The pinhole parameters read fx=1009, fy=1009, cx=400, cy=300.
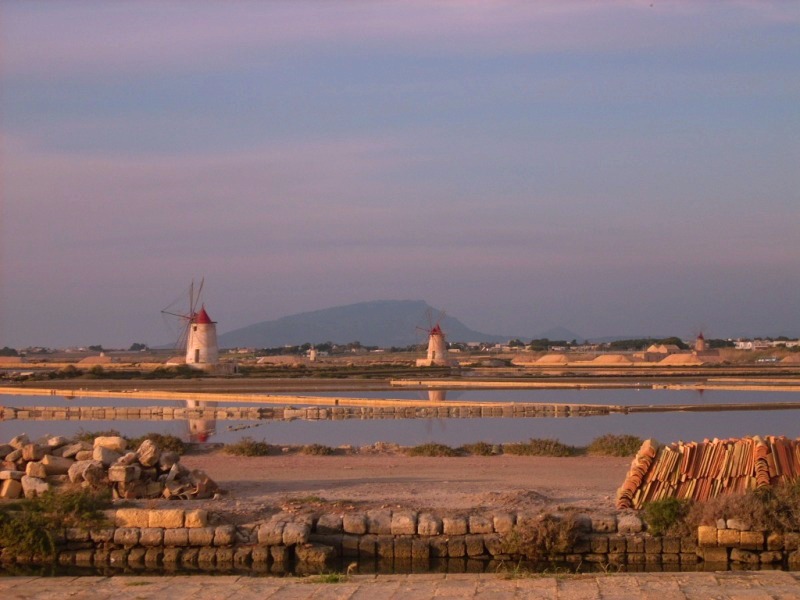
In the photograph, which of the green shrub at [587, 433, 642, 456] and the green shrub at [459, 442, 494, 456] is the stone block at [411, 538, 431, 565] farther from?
the green shrub at [587, 433, 642, 456]

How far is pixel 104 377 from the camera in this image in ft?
130

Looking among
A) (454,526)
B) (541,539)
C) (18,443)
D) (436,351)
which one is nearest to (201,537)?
(454,526)

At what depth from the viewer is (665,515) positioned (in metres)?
6.99

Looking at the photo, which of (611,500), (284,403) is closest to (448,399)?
(284,403)

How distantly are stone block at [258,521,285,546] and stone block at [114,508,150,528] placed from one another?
83cm

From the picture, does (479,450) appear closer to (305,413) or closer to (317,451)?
(317,451)

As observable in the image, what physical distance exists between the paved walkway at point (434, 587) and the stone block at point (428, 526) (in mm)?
892

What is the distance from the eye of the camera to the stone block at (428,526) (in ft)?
23.0

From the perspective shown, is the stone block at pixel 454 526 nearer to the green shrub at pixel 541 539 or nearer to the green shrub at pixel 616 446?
the green shrub at pixel 541 539

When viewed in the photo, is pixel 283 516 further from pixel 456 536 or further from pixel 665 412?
pixel 665 412

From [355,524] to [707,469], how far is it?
2.65 m

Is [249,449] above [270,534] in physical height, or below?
above

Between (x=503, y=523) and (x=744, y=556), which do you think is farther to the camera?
(x=503, y=523)

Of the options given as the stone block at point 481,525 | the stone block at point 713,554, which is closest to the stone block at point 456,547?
the stone block at point 481,525
